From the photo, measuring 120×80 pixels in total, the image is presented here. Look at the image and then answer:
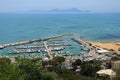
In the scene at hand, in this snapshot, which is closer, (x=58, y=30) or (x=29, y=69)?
(x=29, y=69)

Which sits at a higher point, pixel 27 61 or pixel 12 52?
pixel 27 61

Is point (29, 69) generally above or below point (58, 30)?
above

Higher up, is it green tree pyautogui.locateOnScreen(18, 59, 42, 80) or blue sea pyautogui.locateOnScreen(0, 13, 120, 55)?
green tree pyautogui.locateOnScreen(18, 59, 42, 80)

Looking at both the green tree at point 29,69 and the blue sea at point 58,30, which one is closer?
the green tree at point 29,69

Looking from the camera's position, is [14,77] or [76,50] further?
[76,50]

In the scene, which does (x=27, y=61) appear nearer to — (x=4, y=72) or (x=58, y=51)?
(x=4, y=72)

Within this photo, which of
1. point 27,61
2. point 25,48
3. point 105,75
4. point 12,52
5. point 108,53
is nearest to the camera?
point 27,61

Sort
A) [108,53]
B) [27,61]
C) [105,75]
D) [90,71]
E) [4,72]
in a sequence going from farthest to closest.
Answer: [108,53]
[90,71]
[105,75]
[27,61]
[4,72]

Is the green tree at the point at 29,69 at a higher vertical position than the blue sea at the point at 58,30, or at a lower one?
higher

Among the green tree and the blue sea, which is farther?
the blue sea

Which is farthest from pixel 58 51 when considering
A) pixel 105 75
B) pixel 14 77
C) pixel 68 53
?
pixel 14 77

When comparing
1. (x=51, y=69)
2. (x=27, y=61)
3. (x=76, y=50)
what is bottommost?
(x=76, y=50)
